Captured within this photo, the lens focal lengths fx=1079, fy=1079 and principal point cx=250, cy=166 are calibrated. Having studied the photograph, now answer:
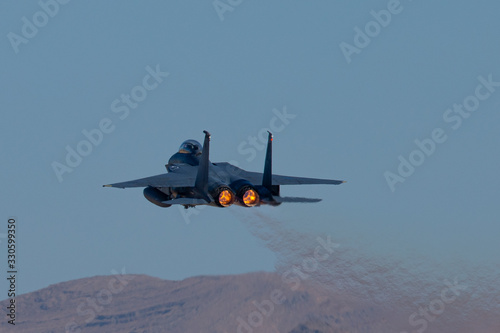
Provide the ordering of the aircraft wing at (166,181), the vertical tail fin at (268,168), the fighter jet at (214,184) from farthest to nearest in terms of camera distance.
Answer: the aircraft wing at (166,181) < the vertical tail fin at (268,168) < the fighter jet at (214,184)

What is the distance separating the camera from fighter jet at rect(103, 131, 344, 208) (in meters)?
63.5

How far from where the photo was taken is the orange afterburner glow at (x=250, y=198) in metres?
64.1

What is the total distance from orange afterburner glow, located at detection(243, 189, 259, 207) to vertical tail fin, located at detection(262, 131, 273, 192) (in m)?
1.27

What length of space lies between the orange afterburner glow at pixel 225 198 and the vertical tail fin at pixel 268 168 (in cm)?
273

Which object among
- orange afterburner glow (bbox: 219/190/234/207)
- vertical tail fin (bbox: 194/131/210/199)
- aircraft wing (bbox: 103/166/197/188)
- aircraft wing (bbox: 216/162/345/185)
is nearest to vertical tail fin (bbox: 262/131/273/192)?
aircraft wing (bbox: 216/162/345/185)

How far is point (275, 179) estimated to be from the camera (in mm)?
69688

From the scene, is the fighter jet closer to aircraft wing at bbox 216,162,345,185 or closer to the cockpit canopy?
aircraft wing at bbox 216,162,345,185

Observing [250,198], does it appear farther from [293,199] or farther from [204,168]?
[204,168]

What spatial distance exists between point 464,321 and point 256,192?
2002 cm

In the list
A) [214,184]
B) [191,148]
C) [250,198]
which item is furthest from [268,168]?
[191,148]

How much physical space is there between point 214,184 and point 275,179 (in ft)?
22.5

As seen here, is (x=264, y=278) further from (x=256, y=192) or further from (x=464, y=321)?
(x=256, y=192)

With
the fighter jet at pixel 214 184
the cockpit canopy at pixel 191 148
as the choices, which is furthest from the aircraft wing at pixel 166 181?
the cockpit canopy at pixel 191 148

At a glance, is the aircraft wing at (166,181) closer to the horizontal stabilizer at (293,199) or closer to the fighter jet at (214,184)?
the fighter jet at (214,184)
